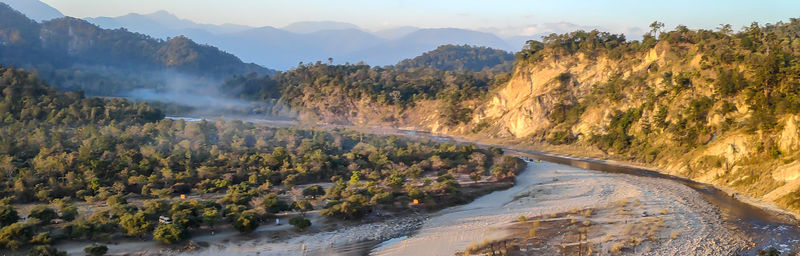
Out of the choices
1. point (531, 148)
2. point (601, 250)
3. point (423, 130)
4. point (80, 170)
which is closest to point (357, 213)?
point (601, 250)

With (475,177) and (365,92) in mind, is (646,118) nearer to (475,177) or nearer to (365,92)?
(475,177)

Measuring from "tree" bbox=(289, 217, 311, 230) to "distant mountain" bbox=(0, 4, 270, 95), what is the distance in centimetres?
8438

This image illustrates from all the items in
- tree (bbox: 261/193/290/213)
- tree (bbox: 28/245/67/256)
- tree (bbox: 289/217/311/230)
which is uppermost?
tree (bbox: 261/193/290/213)

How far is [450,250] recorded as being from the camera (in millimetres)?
21234

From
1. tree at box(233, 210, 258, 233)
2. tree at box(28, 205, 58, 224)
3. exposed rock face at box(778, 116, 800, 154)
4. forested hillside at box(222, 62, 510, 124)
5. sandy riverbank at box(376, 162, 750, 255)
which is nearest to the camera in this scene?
sandy riverbank at box(376, 162, 750, 255)

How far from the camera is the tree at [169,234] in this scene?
20938mm

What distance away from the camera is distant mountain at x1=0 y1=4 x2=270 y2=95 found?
9881 cm

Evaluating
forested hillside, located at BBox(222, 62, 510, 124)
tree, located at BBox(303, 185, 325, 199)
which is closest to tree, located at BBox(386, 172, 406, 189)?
tree, located at BBox(303, 185, 325, 199)

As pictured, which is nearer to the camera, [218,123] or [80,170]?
[80,170]

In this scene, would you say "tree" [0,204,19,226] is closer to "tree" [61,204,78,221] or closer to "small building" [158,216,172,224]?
"tree" [61,204,78,221]

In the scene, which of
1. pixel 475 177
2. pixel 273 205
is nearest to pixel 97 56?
pixel 475 177

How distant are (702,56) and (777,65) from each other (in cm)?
905

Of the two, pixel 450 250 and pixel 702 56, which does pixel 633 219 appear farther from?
pixel 702 56

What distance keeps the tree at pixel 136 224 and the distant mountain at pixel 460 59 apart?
13764 cm
